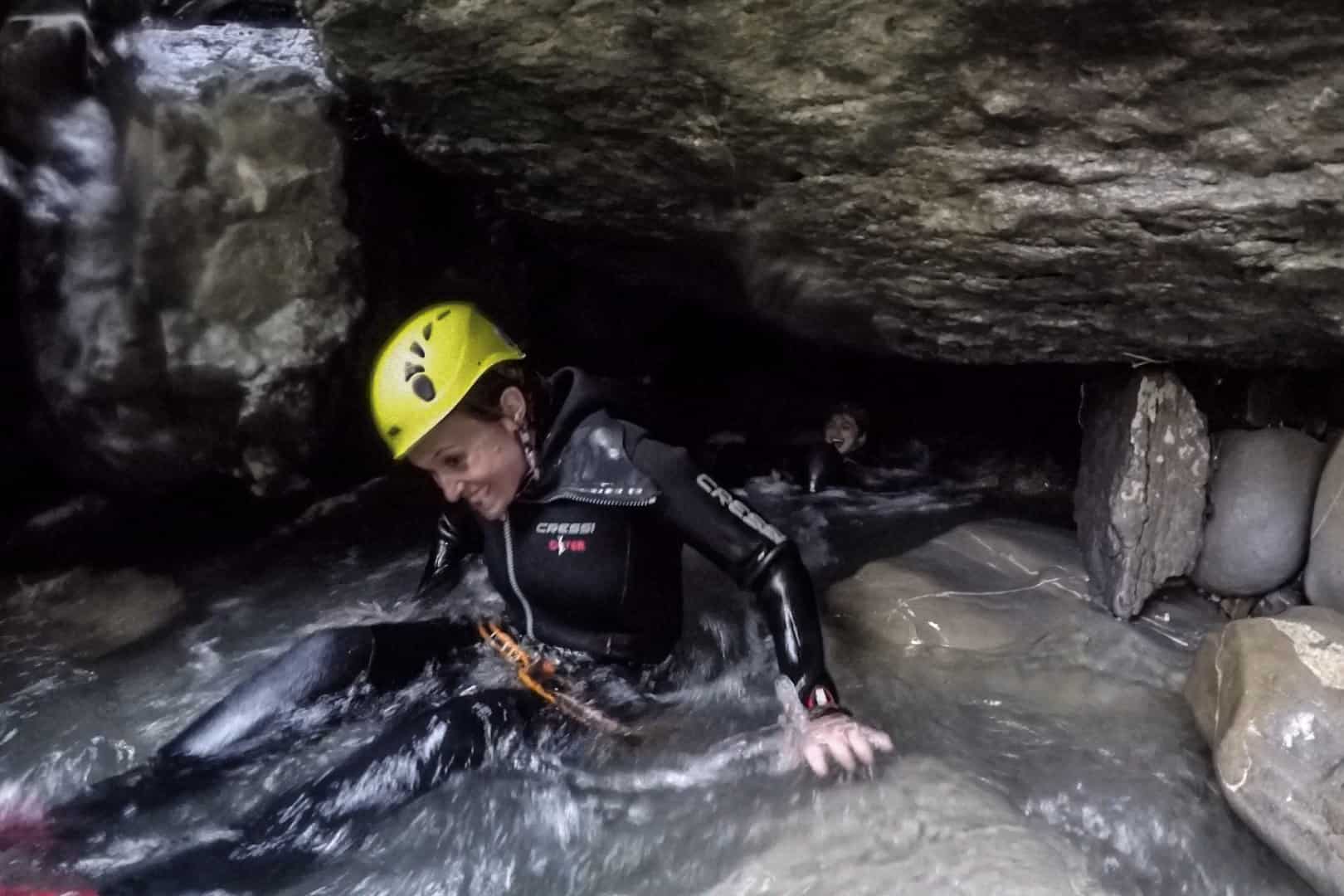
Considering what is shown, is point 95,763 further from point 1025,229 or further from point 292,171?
point 1025,229

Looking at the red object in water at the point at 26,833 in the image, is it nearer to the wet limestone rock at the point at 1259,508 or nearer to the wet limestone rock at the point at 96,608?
the wet limestone rock at the point at 96,608

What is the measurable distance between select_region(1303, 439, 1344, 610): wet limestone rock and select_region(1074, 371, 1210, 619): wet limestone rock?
13.2 inches

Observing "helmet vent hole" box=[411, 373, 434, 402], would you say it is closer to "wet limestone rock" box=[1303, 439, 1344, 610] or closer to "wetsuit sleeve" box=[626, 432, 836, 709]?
"wetsuit sleeve" box=[626, 432, 836, 709]

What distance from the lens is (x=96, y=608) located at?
13.9 feet

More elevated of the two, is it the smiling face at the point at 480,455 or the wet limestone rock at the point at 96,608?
the smiling face at the point at 480,455

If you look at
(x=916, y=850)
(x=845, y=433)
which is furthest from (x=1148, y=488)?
(x=845, y=433)

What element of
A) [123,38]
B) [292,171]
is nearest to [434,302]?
[292,171]

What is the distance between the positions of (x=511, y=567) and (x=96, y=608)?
6.41 feet

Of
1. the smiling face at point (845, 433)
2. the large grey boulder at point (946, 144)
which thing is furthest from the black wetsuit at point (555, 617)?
the smiling face at point (845, 433)

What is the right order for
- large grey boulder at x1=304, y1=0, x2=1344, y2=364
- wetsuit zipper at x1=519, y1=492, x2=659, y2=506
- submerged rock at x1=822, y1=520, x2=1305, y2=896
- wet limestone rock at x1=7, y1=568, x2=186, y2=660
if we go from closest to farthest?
large grey boulder at x1=304, y1=0, x2=1344, y2=364 → submerged rock at x1=822, y1=520, x2=1305, y2=896 → wetsuit zipper at x1=519, y1=492, x2=659, y2=506 → wet limestone rock at x1=7, y1=568, x2=186, y2=660

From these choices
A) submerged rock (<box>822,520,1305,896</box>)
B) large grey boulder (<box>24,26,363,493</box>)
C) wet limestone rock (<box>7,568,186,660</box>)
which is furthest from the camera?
wet limestone rock (<box>7,568,186,660</box>)

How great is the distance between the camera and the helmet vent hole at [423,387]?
10.2 ft

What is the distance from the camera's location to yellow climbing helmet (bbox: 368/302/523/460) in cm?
313

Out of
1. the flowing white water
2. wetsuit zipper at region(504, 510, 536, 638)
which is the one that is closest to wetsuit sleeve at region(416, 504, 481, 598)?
the flowing white water
